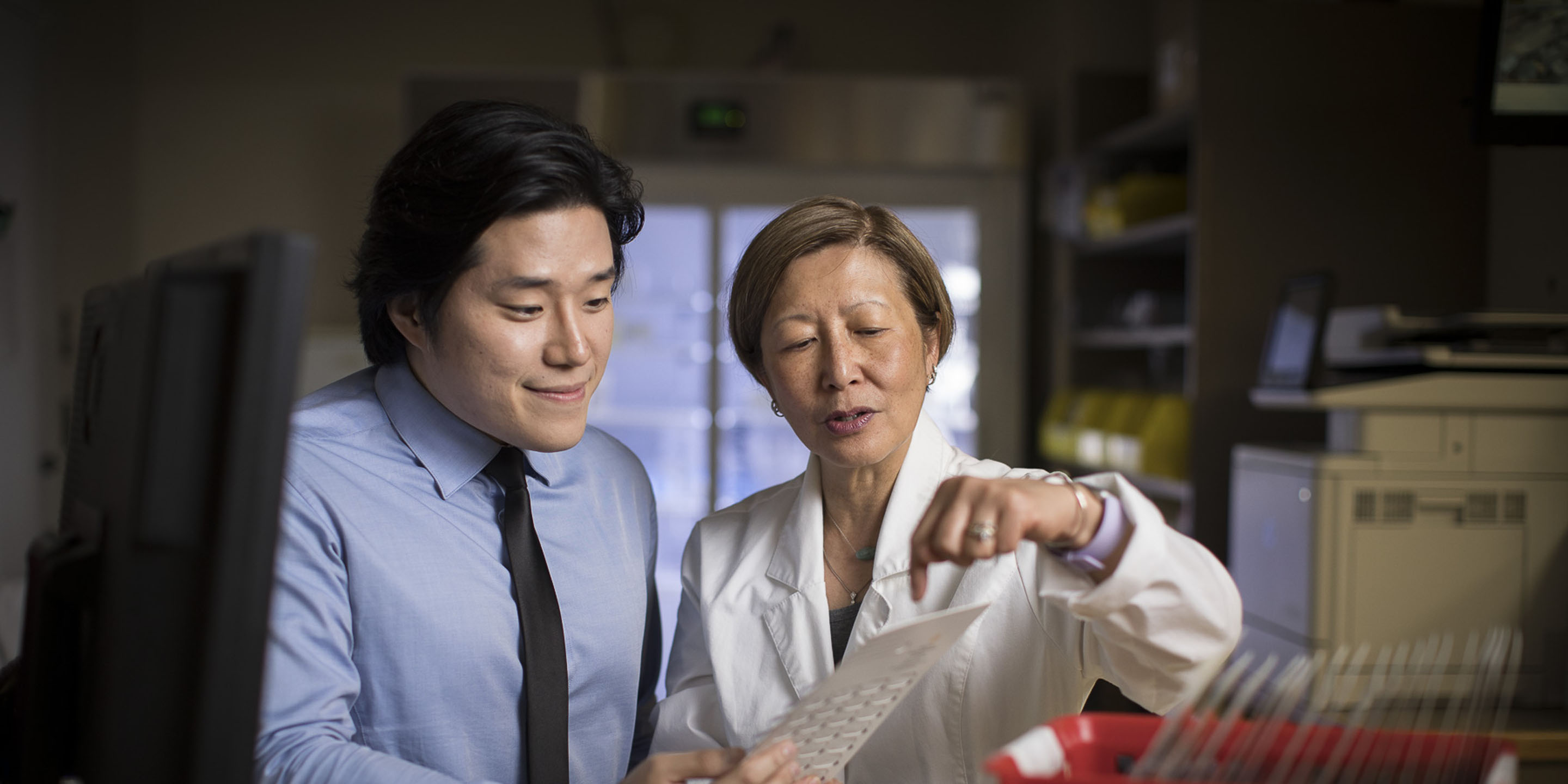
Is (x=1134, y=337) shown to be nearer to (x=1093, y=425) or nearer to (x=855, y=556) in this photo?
(x=1093, y=425)

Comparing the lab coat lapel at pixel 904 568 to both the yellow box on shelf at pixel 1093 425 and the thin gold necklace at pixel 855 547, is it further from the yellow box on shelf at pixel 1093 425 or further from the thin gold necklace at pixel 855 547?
the yellow box on shelf at pixel 1093 425

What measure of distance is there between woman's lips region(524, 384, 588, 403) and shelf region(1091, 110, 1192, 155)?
256cm

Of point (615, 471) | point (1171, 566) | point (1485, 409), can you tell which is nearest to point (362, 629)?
point (615, 471)

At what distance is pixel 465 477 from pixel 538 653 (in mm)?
200

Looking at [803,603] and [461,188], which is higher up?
[461,188]

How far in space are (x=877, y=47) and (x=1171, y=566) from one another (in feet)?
13.9

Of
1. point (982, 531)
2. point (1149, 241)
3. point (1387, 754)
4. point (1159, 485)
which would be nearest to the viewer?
point (1387, 754)

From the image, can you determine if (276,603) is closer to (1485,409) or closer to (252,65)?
(1485,409)

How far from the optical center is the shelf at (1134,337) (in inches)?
128

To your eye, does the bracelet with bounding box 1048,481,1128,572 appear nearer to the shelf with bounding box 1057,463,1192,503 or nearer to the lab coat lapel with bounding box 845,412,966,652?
the lab coat lapel with bounding box 845,412,966,652

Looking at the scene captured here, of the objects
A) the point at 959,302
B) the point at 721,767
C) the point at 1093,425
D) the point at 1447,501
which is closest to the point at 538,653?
the point at 721,767

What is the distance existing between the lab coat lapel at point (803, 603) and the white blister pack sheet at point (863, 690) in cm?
29

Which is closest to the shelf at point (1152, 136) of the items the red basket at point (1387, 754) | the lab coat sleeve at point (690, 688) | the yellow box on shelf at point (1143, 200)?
the yellow box on shelf at point (1143, 200)

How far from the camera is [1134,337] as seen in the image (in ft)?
11.5
